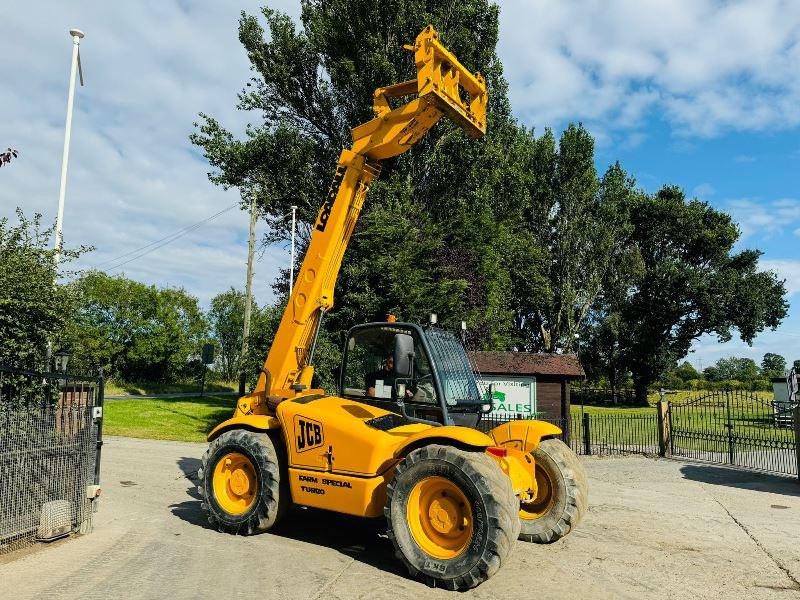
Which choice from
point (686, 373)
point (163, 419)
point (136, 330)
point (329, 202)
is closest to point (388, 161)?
point (163, 419)

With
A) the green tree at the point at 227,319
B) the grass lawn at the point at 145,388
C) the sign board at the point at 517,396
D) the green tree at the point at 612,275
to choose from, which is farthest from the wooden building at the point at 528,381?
the green tree at the point at 227,319

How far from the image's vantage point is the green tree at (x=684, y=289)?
137 ft

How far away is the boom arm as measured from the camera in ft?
24.6

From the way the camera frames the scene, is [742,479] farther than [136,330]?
No

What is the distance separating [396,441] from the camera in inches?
229

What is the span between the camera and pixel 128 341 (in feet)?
168

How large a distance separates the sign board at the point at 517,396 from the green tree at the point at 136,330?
42690mm

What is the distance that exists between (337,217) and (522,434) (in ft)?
12.2

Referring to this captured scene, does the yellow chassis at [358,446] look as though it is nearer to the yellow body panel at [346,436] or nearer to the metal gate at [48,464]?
the yellow body panel at [346,436]

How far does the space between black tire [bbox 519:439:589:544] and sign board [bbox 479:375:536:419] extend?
26.5 feet

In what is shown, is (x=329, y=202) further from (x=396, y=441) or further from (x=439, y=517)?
(x=439, y=517)

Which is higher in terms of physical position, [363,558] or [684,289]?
[684,289]

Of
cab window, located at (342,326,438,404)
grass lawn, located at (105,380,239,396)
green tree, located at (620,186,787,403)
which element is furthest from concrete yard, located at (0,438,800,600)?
green tree, located at (620,186,787,403)

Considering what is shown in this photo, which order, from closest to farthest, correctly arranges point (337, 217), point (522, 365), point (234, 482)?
point (234, 482)
point (337, 217)
point (522, 365)
